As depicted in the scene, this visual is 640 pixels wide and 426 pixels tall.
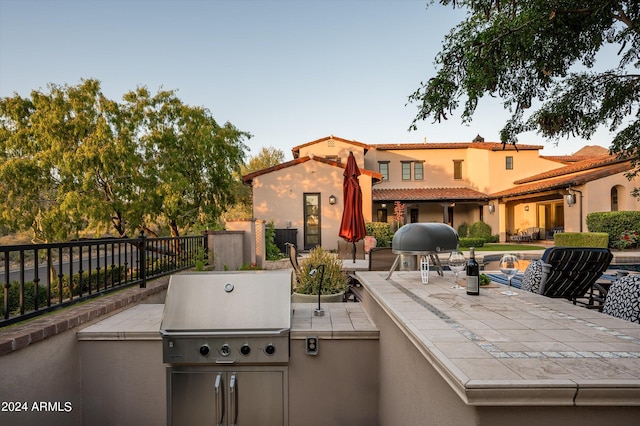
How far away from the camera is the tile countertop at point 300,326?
3045 mm

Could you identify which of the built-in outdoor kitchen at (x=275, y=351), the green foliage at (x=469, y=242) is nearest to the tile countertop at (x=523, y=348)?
the built-in outdoor kitchen at (x=275, y=351)

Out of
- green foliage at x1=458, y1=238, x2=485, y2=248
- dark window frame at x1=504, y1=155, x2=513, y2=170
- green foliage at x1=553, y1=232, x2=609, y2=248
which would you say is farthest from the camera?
dark window frame at x1=504, y1=155, x2=513, y2=170

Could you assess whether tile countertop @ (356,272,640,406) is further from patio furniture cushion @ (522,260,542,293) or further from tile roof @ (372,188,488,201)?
tile roof @ (372,188,488,201)

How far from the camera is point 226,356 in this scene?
287 cm

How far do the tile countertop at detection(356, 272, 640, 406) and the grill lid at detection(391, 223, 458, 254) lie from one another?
0.67m

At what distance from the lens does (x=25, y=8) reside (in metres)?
8.51

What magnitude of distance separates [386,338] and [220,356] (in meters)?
1.38

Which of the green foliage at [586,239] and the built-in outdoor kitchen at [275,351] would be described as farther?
the green foliage at [586,239]

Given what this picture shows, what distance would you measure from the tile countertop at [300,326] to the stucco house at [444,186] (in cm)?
1066

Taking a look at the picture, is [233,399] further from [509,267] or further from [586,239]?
[586,239]

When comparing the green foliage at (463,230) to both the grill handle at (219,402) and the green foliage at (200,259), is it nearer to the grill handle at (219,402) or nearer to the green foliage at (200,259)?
the green foliage at (200,259)

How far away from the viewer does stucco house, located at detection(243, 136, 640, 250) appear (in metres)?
14.6

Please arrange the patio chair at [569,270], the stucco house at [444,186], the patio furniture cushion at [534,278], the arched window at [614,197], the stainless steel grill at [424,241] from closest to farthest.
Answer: the stainless steel grill at [424,241] → the patio chair at [569,270] → the patio furniture cushion at [534,278] → the stucco house at [444,186] → the arched window at [614,197]

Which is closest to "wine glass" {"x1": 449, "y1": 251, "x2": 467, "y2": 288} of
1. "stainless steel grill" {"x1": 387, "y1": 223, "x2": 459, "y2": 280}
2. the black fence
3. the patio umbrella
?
"stainless steel grill" {"x1": 387, "y1": 223, "x2": 459, "y2": 280}
